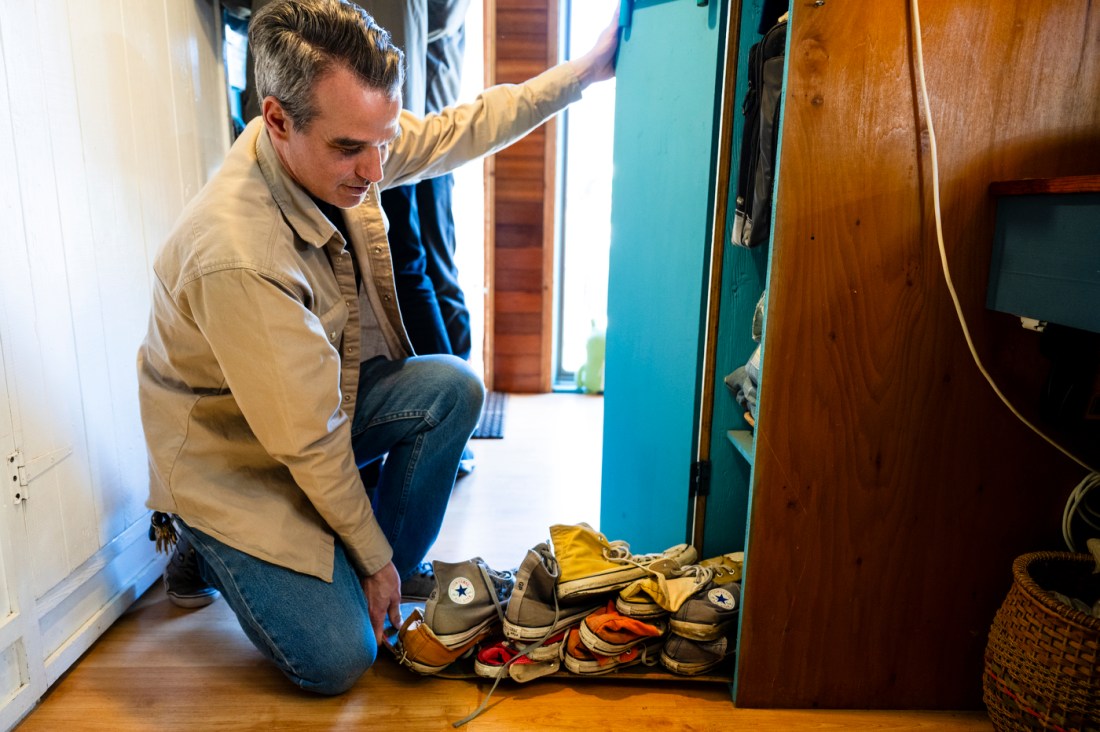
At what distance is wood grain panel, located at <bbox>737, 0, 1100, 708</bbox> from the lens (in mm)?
937

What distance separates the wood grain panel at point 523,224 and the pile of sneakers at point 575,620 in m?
1.94

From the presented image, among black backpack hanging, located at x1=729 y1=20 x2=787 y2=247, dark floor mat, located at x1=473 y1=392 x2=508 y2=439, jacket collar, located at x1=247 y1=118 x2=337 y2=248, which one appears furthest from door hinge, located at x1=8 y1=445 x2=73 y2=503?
dark floor mat, located at x1=473 y1=392 x2=508 y2=439

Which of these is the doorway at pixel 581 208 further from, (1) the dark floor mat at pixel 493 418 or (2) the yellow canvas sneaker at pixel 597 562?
(2) the yellow canvas sneaker at pixel 597 562

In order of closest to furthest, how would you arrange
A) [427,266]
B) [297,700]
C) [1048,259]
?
[1048,259] → [297,700] → [427,266]

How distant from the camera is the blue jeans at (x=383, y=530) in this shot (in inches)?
42.2

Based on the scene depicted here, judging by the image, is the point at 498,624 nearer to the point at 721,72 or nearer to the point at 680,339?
the point at 680,339

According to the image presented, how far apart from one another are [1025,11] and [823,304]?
0.45 meters

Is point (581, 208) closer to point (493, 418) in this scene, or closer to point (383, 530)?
point (493, 418)

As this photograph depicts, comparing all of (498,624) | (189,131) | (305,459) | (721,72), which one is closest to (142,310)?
(189,131)

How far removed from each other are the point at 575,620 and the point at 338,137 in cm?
83

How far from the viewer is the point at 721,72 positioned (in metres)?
1.19

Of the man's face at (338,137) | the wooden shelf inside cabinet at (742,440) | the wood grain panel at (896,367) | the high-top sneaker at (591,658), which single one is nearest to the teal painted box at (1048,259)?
the wood grain panel at (896,367)

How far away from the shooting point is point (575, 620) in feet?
3.84

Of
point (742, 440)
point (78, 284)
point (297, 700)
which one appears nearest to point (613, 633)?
point (742, 440)
